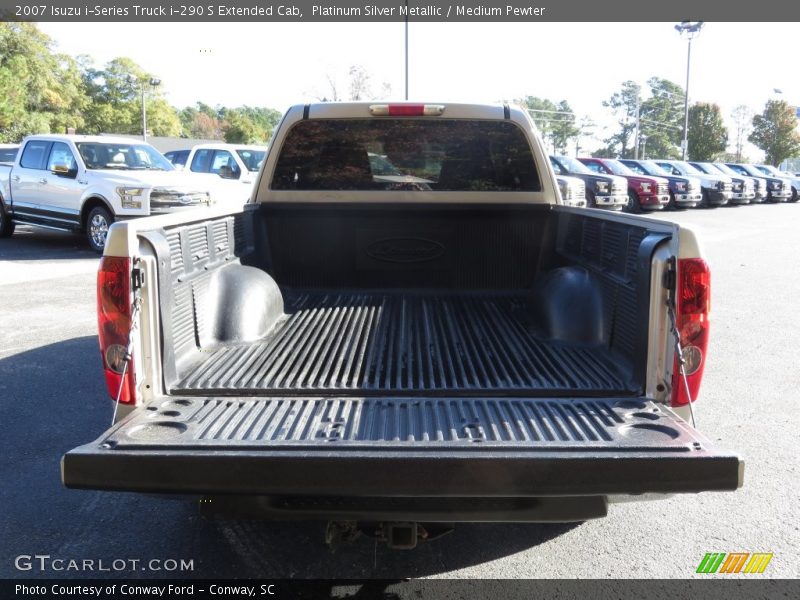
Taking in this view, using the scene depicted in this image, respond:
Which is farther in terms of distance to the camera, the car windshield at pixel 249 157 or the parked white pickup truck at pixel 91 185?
the car windshield at pixel 249 157

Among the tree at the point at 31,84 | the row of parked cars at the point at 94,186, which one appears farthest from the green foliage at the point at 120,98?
the row of parked cars at the point at 94,186

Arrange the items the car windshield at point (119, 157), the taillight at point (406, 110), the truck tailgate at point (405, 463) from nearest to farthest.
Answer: the truck tailgate at point (405, 463)
the taillight at point (406, 110)
the car windshield at point (119, 157)

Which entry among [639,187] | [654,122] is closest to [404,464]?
[639,187]

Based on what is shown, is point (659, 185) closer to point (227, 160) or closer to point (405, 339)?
point (227, 160)

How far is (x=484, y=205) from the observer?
4.61 meters

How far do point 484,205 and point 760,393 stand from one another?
2808mm

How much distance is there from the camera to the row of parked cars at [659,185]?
21.0 metres

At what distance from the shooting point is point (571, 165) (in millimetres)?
22203

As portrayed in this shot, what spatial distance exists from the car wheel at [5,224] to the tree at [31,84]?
30.1 m

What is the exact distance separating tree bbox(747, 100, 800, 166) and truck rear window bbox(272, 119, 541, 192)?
69134mm

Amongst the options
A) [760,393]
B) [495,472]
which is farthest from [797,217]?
[495,472]

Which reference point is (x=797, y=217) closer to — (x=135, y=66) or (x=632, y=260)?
(x=632, y=260)

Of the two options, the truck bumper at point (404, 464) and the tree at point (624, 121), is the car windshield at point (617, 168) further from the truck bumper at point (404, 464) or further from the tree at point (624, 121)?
the tree at point (624, 121)

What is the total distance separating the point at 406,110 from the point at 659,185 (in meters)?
20.9
